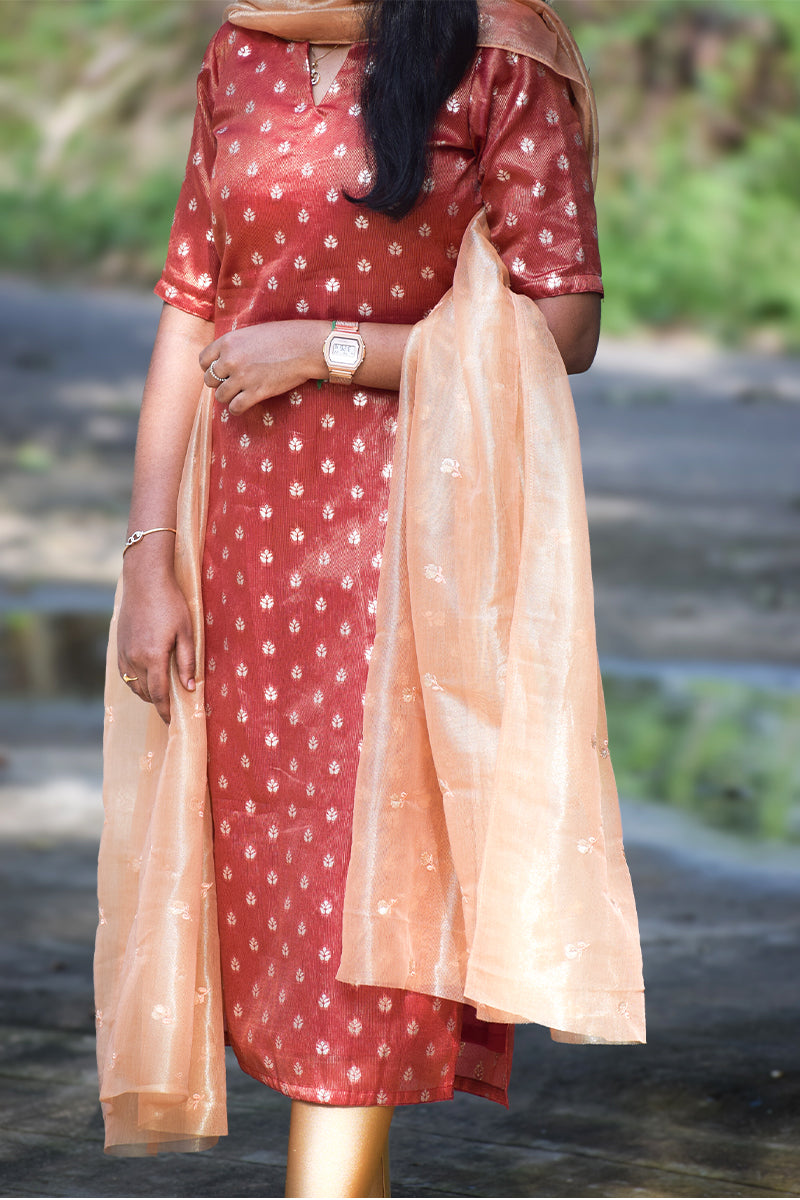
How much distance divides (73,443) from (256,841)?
9.30m

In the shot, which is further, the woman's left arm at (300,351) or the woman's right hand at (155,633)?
the woman's right hand at (155,633)

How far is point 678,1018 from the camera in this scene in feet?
10.9

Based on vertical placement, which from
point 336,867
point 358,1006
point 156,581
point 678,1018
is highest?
point 156,581

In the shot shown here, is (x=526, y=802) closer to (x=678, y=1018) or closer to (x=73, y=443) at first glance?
(x=678, y=1018)

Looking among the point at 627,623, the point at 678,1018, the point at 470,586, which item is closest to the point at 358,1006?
the point at 470,586

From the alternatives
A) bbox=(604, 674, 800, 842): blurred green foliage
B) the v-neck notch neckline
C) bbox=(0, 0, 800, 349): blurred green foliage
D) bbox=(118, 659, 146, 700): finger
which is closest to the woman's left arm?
the v-neck notch neckline

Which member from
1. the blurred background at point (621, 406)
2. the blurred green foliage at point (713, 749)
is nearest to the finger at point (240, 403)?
the blurred background at point (621, 406)

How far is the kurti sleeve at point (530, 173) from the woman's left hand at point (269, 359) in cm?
23

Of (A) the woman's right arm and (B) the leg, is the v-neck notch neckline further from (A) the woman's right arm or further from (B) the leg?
(B) the leg

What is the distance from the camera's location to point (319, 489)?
77.8 inches

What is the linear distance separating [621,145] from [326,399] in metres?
16.6

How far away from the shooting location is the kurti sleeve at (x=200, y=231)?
2129mm

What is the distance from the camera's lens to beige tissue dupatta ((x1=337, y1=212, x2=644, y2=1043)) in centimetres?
185

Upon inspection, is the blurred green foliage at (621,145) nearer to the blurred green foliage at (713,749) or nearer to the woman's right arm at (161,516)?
the blurred green foliage at (713,749)
